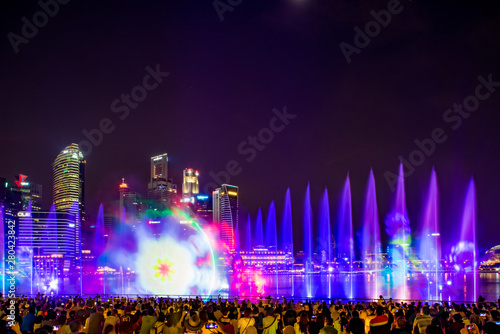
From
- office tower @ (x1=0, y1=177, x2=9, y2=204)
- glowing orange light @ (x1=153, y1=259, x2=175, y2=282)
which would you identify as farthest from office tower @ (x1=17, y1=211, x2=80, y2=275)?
glowing orange light @ (x1=153, y1=259, x2=175, y2=282)

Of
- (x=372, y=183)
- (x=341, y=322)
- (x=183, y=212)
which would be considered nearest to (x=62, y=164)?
(x=183, y=212)

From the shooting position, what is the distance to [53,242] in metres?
138

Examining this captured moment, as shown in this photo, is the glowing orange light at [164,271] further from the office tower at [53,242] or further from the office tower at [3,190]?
the office tower at [53,242]

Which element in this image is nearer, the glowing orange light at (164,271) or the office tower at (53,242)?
the glowing orange light at (164,271)

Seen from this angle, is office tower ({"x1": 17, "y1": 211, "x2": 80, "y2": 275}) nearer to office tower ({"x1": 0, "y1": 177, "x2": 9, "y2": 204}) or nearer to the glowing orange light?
office tower ({"x1": 0, "y1": 177, "x2": 9, "y2": 204})

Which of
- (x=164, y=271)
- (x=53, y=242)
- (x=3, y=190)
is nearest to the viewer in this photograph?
(x=164, y=271)

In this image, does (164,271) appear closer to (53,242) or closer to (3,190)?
(3,190)

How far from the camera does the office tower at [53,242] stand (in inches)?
5207

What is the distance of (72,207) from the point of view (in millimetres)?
179375

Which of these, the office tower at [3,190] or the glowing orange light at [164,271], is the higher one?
the office tower at [3,190]

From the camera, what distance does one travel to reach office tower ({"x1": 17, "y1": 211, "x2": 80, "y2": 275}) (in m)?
132

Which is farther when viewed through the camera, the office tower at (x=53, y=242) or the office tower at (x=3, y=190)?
the office tower at (x=53, y=242)

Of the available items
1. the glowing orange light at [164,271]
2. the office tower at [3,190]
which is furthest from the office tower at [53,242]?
the glowing orange light at [164,271]

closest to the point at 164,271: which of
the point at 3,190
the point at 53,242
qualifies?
the point at 3,190
